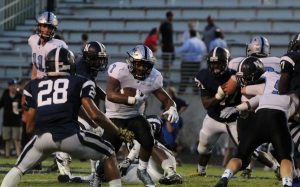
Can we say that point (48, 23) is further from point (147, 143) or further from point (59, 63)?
point (59, 63)

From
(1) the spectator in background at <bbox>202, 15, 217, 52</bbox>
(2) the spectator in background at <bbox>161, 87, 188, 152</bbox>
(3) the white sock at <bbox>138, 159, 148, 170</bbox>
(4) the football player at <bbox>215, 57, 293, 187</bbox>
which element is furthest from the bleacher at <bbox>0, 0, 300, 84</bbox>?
(4) the football player at <bbox>215, 57, 293, 187</bbox>

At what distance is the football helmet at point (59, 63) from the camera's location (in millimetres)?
9219

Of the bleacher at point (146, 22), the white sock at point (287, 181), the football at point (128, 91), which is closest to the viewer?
the white sock at point (287, 181)

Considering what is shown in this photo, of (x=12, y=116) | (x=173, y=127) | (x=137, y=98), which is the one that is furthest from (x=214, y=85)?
(x=12, y=116)

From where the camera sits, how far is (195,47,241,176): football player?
12495 millimetres

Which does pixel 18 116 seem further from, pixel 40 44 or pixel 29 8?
pixel 40 44

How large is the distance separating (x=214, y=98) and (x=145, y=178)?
2145mm

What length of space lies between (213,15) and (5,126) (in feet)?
19.5

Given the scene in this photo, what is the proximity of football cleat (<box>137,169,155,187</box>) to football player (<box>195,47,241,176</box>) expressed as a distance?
195cm

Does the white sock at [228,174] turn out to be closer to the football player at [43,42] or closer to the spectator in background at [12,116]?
the football player at [43,42]

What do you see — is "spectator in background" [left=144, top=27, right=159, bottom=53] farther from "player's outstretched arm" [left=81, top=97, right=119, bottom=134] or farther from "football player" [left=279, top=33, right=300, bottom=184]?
"player's outstretched arm" [left=81, top=97, right=119, bottom=134]

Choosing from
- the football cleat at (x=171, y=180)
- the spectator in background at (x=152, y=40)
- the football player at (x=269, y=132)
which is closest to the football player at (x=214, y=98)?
the football cleat at (x=171, y=180)

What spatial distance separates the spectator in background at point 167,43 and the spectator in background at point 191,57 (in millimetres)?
337

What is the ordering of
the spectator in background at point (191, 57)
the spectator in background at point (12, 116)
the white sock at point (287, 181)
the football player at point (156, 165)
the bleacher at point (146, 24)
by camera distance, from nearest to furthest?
the white sock at point (287, 181) < the football player at point (156, 165) < the spectator in background at point (12, 116) < the spectator in background at point (191, 57) < the bleacher at point (146, 24)
